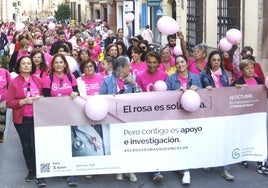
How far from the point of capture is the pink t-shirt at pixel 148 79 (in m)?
7.65

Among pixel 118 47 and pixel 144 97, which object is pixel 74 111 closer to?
pixel 144 97

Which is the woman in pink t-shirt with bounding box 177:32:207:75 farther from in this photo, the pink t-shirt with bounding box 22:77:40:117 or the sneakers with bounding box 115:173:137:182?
the pink t-shirt with bounding box 22:77:40:117

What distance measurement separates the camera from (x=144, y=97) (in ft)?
22.9

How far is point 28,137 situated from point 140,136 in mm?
1383

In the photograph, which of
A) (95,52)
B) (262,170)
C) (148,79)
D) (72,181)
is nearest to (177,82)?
(148,79)

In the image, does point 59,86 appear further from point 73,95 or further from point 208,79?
point 208,79

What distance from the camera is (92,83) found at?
25.7 feet

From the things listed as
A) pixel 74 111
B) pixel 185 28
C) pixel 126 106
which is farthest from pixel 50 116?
pixel 185 28

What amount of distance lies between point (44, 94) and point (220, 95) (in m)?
2.19

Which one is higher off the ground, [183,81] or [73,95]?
[183,81]

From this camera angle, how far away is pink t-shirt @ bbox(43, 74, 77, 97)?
Answer: 705 centimetres

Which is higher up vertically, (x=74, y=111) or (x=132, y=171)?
(x=74, y=111)

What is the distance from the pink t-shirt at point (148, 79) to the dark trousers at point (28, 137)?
161 centimetres

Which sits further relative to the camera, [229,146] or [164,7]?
[164,7]
